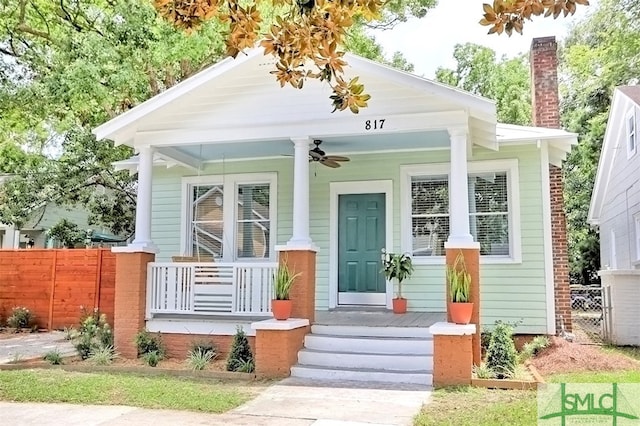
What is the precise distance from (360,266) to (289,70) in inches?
285

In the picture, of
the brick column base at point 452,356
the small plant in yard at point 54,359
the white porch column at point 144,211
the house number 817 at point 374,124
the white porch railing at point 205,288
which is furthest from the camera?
the white porch column at point 144,211

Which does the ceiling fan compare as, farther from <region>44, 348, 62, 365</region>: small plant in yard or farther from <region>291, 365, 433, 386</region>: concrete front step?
<region>44, 348, 62, 365</region>: small plant in yard

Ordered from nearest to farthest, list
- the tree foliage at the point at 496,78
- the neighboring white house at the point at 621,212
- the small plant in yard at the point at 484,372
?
the small plant in yard at the point at 484,372 → the neighboring white house at the point at 621,212 → the tree foliage at the point at 496,78

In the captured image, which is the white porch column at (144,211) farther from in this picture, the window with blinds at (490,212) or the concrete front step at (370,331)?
the window with blinds at (490,212)

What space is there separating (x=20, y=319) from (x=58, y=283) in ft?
3.42

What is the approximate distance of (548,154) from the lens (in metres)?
9.65

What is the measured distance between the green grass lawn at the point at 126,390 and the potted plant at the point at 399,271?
3389 mm

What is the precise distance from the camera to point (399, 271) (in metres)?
9.49

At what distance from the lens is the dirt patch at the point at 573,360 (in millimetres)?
7832

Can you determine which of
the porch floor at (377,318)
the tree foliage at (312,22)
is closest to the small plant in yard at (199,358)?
the porch floor at (377,318)

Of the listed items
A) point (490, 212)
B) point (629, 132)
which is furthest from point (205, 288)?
point (629, 132)

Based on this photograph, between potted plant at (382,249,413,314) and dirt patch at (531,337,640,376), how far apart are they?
216 centimetres

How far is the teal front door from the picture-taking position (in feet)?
33.2

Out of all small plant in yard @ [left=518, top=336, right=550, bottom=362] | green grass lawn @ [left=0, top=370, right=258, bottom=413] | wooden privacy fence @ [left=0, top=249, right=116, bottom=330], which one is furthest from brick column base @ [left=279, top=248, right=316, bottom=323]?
wooden privacy fence @ [left=0, top=249, right=116, bottom=330]
